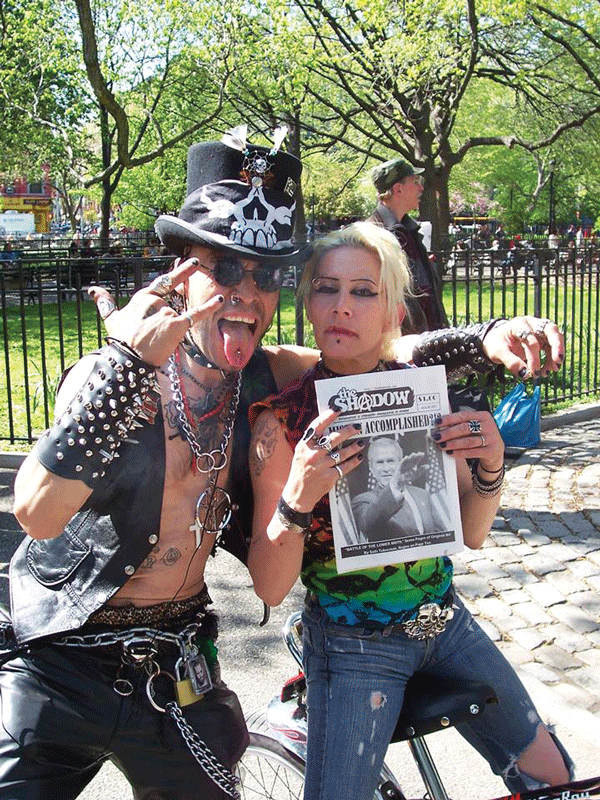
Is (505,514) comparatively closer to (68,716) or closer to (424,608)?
(424,608)

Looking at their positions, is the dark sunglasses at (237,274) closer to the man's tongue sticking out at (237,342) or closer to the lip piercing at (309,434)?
the man's tongue sticking out at (237,342)

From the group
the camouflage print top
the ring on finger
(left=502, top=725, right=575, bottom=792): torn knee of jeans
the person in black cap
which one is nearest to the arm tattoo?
the camouflage print top

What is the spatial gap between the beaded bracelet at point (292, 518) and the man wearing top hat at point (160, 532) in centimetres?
24

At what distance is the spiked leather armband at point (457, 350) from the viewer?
2.31 m

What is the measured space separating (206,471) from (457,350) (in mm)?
757

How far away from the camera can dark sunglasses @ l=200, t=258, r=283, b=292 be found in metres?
2.07

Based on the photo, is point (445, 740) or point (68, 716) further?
point (445, 740)

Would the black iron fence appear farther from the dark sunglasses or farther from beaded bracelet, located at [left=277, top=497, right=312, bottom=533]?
beaded bracelet, located at [left=277, top=497, right=312, bottom=533]

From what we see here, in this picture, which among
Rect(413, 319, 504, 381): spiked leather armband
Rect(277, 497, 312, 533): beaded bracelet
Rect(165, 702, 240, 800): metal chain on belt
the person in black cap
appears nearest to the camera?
Rect(277, 497, 312, 533): beaded bracelet

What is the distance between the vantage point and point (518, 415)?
26.2 ft

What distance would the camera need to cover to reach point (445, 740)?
12.4 ft

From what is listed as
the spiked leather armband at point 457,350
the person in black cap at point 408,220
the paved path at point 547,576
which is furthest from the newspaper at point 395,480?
the person in black cap at point 408,220

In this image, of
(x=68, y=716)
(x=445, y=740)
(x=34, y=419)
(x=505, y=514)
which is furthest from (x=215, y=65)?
(x=68, y=716)

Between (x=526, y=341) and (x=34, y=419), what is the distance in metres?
7.63
